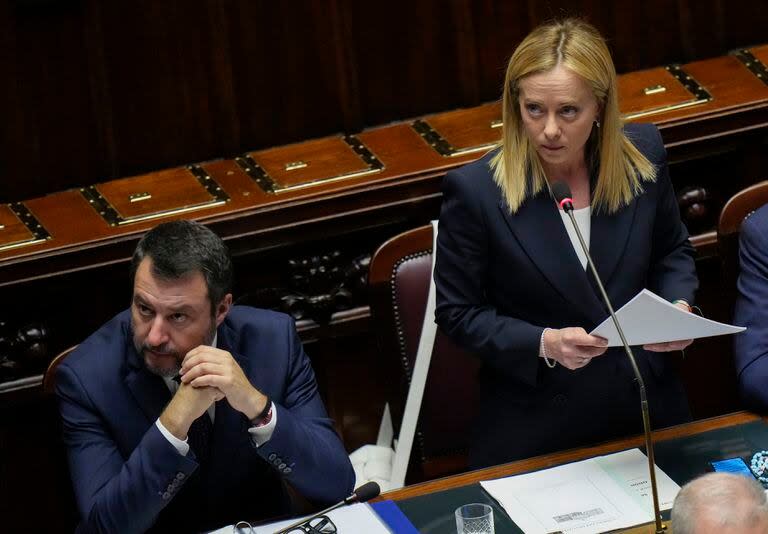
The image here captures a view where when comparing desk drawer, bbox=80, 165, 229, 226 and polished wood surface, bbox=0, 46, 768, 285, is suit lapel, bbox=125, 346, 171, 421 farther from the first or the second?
desk drawer, bbox=80, 165, 229, 226

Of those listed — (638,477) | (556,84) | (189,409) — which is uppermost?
(556,84)

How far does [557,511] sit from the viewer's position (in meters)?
2.84

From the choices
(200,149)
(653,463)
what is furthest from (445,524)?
(200,149)

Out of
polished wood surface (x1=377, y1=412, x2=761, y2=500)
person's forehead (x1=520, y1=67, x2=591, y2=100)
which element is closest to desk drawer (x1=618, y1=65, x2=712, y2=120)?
person's forehead (x1=520, y1=67, x2=591, y2=100)

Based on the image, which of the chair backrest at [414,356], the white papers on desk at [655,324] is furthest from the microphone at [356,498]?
the chair backrest at [414,356]

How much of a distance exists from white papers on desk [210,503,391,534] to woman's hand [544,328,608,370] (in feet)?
1.71

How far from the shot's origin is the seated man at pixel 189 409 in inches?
114

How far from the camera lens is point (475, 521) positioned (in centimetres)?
276

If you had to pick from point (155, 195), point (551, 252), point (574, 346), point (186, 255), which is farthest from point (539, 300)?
point (155, 195)

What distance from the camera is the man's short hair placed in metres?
2.96

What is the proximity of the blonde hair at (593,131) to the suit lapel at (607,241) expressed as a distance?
28 millimetres

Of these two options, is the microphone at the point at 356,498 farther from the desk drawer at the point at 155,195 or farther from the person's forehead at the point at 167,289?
the desk drawer at the point at 155,195

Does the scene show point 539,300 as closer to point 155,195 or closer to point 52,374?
point 52,374

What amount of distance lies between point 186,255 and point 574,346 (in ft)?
2.77
